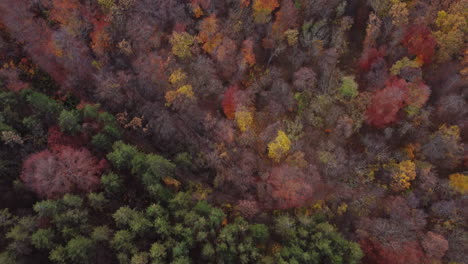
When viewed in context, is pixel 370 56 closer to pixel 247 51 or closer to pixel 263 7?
pixel 263 7

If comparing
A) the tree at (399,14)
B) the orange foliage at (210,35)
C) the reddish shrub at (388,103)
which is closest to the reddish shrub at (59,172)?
the orange foliage at (210,35)

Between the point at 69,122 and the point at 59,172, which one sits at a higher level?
the point at 69,122

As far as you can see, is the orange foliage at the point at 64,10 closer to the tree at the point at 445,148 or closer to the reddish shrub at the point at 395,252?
the reddish shrub at the point at 395,252

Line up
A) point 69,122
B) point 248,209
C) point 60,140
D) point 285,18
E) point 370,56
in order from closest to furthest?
point 69,122, point 60,140, point 248,209, point 370,56, point 285,18

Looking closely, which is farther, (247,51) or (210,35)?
(247,51)

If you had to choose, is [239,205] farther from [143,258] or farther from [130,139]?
[130,139]

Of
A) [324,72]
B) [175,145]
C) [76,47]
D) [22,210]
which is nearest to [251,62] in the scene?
[324,72]

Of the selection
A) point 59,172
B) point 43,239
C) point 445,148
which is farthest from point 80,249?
point 445,148
